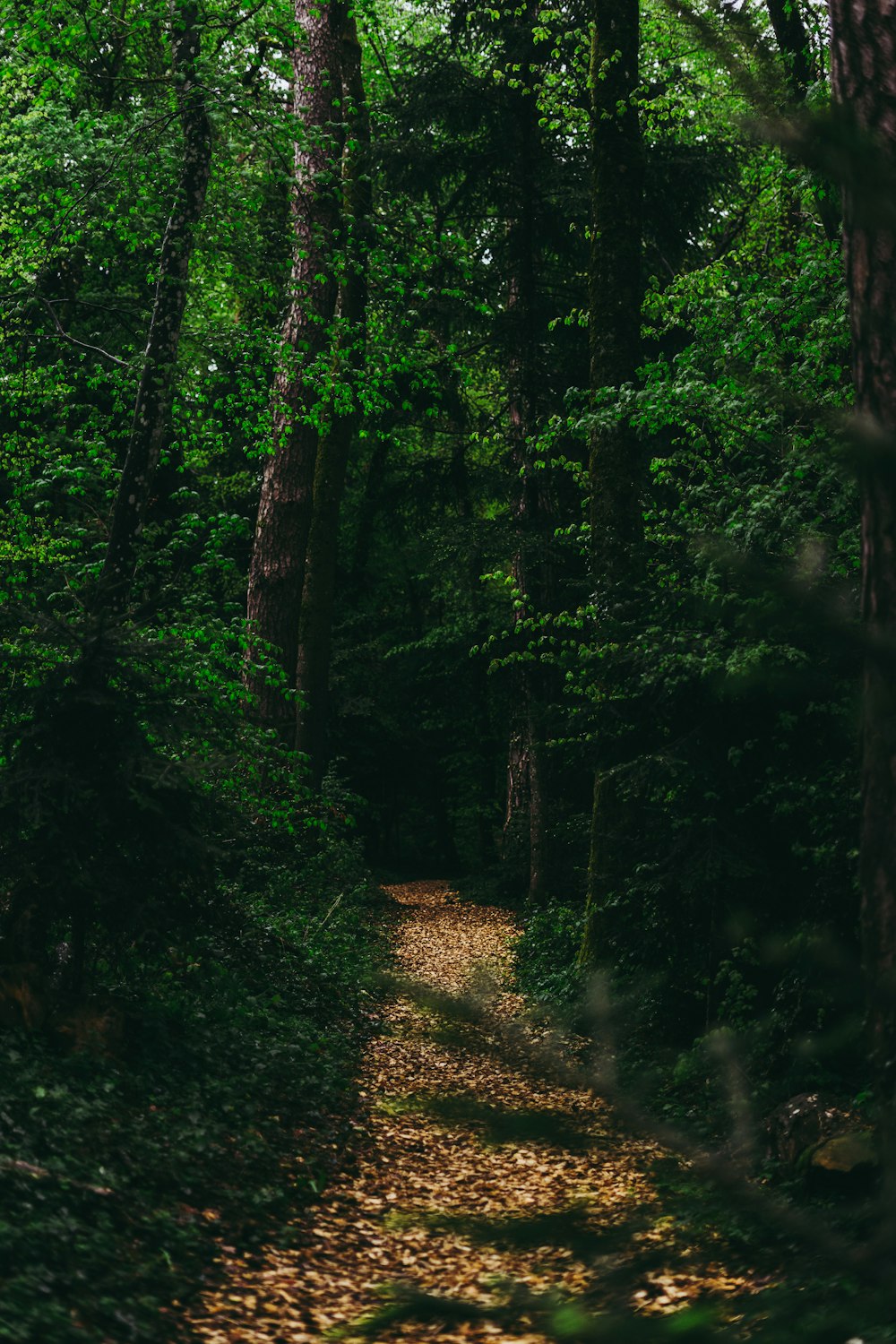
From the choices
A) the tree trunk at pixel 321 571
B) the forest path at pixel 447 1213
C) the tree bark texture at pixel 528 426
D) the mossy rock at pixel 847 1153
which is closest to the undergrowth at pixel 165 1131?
the forest path at pixel 447 1213

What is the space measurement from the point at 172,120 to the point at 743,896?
8.13 metres

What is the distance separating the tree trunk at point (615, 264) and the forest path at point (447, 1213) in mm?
3346

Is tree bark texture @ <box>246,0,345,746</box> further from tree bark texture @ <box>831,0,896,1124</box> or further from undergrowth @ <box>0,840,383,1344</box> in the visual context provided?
tree bark texture @ <box>831,0,896,1124</box>

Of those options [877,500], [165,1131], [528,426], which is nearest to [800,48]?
[528,426]

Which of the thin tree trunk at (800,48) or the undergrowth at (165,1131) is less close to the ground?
the thin tree trunk at (800,48)

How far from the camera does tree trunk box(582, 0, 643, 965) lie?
9.74 meters

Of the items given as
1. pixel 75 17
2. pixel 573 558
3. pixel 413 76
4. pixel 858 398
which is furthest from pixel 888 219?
pixel 413 76

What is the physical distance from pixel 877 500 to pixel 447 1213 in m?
4.14

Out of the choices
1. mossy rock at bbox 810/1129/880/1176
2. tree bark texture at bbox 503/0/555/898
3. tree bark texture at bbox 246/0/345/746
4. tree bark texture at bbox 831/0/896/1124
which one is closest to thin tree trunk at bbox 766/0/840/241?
tree bark texture at bbox 831/0/896/1124

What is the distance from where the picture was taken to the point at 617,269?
995 centimetres

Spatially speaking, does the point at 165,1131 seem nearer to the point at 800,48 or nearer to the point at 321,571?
the point at 800,48

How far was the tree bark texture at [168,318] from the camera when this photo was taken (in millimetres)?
8438

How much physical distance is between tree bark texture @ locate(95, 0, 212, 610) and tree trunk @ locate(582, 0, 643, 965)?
3.58m

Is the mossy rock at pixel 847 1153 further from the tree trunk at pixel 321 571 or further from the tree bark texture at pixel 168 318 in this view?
the tree trunk at pixel 321 571
